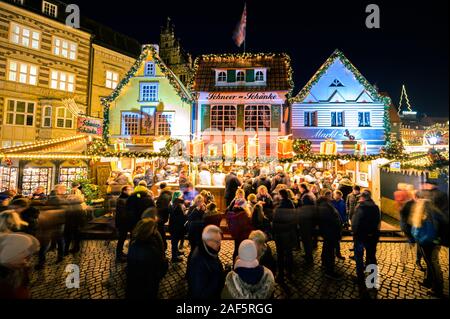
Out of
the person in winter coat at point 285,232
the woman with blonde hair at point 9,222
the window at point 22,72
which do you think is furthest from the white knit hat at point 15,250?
the window at point 22,72

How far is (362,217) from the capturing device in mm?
5680

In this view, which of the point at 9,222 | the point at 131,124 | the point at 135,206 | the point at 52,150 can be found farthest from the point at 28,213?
the point at 131,124

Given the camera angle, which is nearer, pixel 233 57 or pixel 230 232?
pixel 230 232

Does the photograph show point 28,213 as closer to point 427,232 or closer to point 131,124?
point 427,232


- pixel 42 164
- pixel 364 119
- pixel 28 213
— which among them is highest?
pixel 364 119

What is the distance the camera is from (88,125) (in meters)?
13.6

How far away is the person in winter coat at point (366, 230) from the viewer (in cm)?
566

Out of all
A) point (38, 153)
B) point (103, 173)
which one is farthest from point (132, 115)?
point (38, 153)

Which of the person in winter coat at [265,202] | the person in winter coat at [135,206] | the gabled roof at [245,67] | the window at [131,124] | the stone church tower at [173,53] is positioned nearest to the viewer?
the person in winter coat at [135,206]

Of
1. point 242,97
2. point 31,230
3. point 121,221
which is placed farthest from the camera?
point 242,97

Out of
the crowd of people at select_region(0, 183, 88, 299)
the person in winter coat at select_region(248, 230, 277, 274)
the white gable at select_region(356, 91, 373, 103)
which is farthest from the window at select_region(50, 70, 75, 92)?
the white gable at select_region(356, 91, 373, 103)

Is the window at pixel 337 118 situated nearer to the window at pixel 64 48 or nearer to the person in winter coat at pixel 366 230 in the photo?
the person in winter coat at pixel 366 230

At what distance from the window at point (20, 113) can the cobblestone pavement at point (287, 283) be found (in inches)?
614

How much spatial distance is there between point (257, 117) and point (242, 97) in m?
1.79
